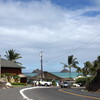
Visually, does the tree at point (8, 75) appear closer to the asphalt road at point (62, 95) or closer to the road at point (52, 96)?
the road at point (52, 96)

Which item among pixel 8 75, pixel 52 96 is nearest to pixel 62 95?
pixel 52 96

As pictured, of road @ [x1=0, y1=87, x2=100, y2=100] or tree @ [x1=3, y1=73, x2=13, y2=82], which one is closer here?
road @ [x1=0, y1=87, x2=100, y2=100]

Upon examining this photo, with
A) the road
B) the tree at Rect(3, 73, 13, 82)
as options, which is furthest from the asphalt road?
the tree at Rect(3, 73, 13, 82)

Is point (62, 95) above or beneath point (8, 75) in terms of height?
beneath

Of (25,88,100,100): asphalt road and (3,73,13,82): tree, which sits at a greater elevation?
(3,73,13,82): tree

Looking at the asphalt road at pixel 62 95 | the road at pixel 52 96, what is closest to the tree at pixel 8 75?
the road at pixel 52 96

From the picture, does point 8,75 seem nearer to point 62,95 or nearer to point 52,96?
point 62,95

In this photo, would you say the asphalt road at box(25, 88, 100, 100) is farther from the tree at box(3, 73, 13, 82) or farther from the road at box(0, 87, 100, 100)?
the tree at box(3, 73, 13, 82)

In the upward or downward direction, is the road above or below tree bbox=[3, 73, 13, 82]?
below

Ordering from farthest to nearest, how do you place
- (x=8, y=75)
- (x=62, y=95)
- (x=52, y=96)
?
1. (x=8, y=75)
2. (x=62, y=95)
3. (x=52, y=96)

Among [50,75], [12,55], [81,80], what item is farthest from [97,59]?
[12,55]

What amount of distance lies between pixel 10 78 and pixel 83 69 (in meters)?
38.9

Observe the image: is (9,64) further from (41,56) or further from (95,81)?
(95,81)

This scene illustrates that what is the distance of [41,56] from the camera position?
71.4 meters
